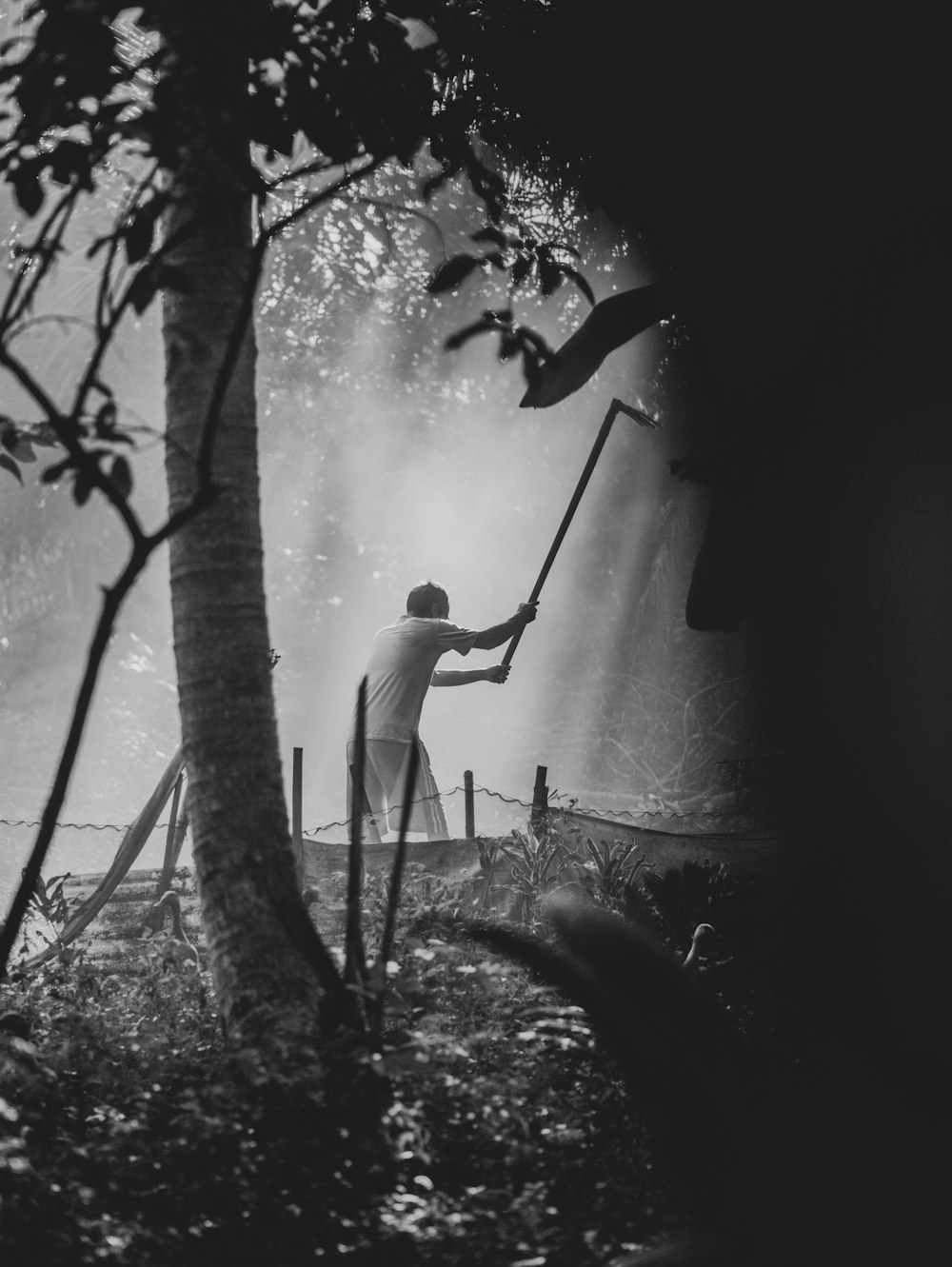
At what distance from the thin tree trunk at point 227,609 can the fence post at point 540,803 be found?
365 cm

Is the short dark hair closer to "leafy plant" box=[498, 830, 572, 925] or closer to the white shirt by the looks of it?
the white shirt

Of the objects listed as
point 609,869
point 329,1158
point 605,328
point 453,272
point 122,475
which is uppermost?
point 605,328

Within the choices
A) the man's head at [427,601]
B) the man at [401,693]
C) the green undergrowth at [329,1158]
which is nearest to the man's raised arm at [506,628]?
the man at [401,693]

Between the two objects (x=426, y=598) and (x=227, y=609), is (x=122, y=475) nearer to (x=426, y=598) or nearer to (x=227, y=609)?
(x=227, y=609)

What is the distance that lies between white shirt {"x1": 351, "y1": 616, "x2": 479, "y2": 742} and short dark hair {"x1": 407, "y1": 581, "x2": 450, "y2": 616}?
20 centimetres

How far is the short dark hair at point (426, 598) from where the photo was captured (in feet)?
26.7

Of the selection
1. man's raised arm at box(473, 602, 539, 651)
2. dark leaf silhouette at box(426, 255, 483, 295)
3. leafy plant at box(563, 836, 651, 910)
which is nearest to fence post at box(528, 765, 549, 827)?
leafy plant at box(563, 836, 651, 910)

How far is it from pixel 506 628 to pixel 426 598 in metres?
0.74

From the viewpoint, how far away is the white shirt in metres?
7.89

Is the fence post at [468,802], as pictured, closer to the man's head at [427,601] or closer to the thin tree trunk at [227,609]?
the man's head at [427,601]

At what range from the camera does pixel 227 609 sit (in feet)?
10.7

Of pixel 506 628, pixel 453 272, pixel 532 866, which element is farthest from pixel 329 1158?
pixel 506 628

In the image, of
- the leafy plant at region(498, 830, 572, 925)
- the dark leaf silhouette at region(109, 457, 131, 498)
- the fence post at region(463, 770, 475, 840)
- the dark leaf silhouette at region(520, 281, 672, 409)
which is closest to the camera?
the dark leaf silhouette at region(109, 457, 131, 498)

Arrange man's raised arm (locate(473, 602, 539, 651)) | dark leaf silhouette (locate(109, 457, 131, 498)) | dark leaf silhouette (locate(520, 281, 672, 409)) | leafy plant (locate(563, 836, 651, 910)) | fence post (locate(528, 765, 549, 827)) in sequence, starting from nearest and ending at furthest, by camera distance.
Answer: dark leaf silhouette (locate(109, 457, 131, 498)), dark leaf silhouette (locate(520, 281, 672, 409)), leafy plant (locate(563, 836, 651, 910)), fence post (locate(528, 765, 549, 827)), man's raised arm (locate(473, 602, 539, 651))
